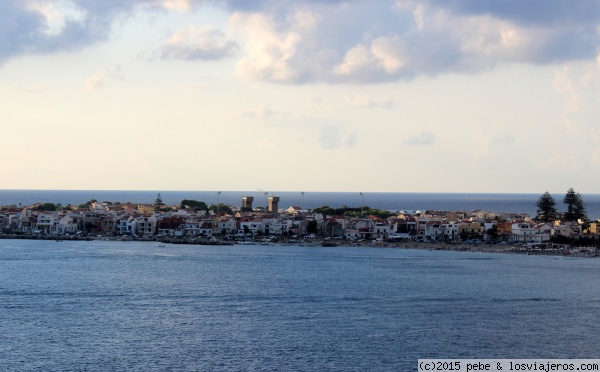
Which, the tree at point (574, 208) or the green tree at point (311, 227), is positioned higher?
the tree at point (574, 208)

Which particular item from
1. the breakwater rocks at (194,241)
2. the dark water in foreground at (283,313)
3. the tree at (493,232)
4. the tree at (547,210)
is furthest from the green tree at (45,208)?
the tree at (547,210)

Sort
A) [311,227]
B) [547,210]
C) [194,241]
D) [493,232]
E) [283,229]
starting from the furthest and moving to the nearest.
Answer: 1. [547,210]
2. [311,227]
3. [283,229]
4. [493,232]
5. [194,241]

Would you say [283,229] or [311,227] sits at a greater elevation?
[311,227]

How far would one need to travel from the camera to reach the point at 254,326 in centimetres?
2353

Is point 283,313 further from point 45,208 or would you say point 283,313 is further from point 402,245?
point 45,208

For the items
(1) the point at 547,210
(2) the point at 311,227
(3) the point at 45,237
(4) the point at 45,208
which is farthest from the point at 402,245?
(4) the point at 45,208

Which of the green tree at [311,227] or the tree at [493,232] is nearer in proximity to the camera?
the tree at [493,232]

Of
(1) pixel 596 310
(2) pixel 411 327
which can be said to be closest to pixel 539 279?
(1) pixel 596 310

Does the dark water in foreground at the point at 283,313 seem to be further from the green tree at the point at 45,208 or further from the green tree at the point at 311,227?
the green tree at the point at 45,208

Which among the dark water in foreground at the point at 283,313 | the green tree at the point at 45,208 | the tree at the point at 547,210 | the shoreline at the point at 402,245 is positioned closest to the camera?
the dark water in foreground at the point at 283,313

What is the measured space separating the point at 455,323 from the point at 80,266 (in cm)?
2035

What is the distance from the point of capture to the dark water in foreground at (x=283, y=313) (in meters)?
20.3

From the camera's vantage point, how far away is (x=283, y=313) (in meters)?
25.7

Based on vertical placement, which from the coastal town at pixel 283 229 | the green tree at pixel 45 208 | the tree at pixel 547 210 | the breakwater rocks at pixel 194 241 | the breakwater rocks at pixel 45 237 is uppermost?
the tree at pixel 547 210
